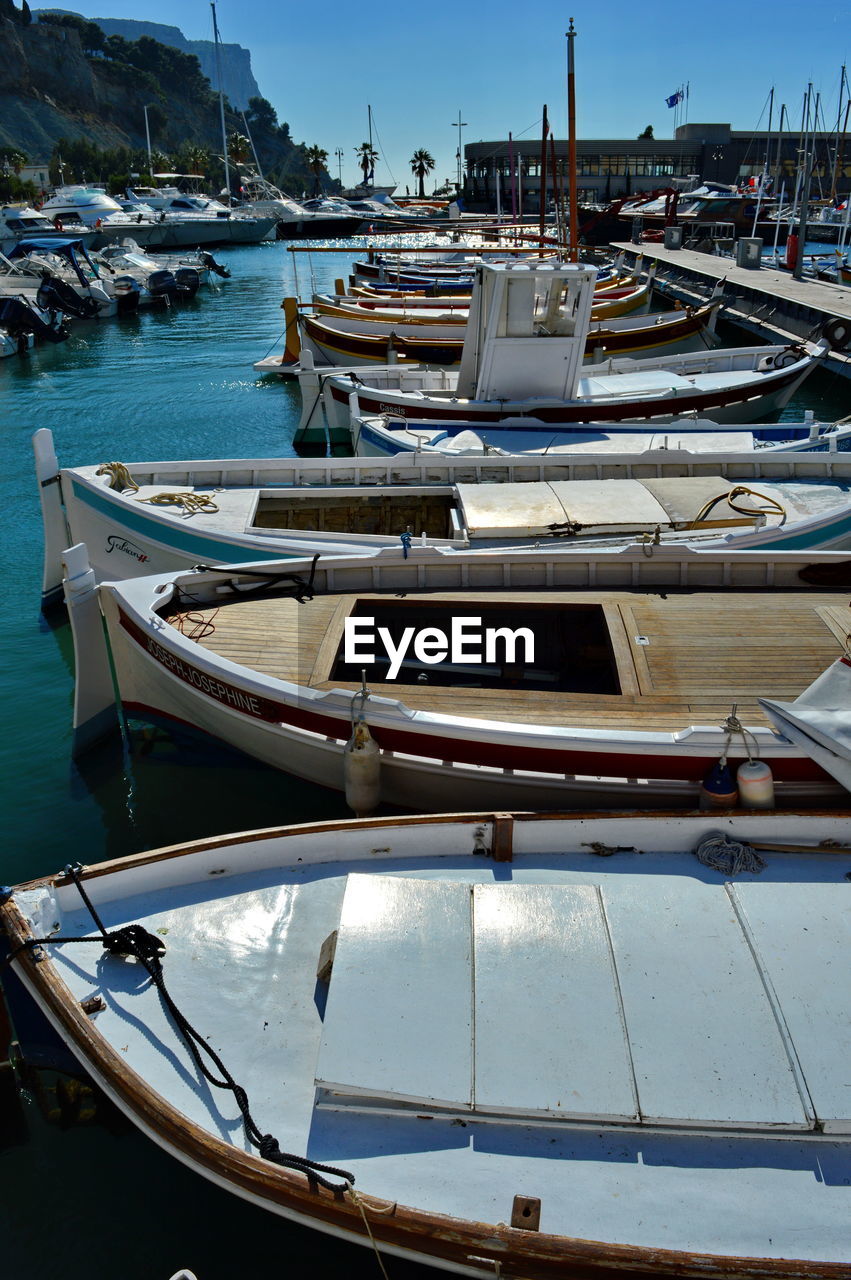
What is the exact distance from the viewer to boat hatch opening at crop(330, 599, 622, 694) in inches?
382

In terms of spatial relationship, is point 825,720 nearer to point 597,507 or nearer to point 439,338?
point 597,507

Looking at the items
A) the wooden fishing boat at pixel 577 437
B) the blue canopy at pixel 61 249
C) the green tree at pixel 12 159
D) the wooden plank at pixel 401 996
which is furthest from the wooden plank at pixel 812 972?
the green tree at pixel 12 159

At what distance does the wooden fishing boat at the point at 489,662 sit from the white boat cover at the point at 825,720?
0.83ft

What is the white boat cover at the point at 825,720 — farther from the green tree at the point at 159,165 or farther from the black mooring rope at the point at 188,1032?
the green tree at the point at 159,165

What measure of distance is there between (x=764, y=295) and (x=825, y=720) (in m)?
35.1

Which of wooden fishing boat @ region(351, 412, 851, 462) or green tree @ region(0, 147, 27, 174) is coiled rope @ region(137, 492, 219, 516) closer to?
wooden fishing boat @ region(351, 412, 851, 462)

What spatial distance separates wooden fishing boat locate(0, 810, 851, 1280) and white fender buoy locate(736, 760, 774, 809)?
2.16ft

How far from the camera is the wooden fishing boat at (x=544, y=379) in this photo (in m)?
16.7

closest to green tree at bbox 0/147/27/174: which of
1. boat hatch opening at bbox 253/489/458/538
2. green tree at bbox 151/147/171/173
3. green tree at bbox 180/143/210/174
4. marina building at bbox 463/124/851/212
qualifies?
green tree at bbox 151/147/171/173

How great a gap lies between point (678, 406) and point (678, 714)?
1296 centimetres

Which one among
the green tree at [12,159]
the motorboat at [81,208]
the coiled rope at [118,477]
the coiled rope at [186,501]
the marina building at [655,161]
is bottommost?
the coiled rope at [186,501]

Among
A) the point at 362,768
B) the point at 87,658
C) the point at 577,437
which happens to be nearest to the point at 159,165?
the point at 577,437

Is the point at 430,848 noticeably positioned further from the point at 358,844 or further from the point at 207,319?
the point at 207,319

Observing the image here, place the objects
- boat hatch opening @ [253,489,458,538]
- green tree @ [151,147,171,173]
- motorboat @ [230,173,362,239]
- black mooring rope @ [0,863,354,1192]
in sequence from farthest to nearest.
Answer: green tree @ [151,147,171,173]
motorboat @ [230,173,362,239]
boat hatch opening @ [253,489,458,538]
black mooring rope @ [0,863,354,1192]
